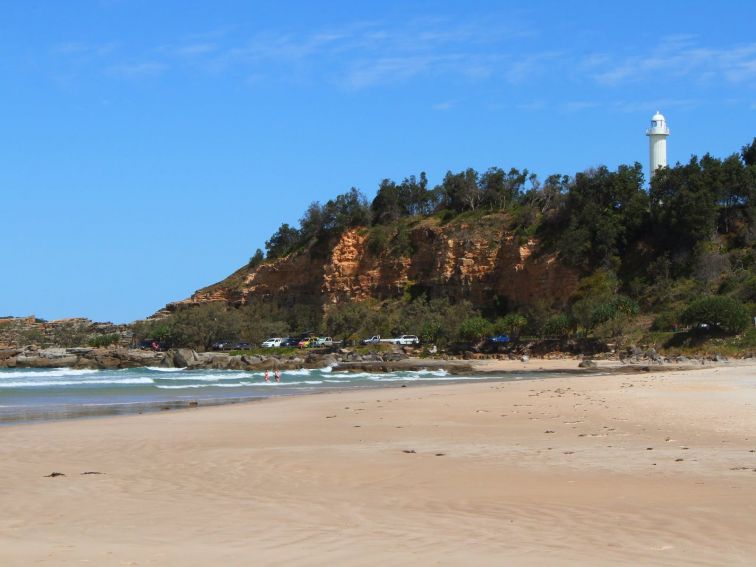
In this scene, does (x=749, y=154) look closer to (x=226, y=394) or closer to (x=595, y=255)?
(x=595, y=255)

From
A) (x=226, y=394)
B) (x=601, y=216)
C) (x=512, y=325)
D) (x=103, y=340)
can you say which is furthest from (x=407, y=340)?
(x=103, y=340)

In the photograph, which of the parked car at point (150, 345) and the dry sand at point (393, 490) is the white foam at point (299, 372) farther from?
the parked car at point (150, 345)

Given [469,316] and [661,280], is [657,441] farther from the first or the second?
[469,316]

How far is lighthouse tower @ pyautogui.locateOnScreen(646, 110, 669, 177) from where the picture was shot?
253ft

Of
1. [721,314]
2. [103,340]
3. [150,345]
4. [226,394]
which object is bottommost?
[226,394]

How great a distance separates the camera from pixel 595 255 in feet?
243

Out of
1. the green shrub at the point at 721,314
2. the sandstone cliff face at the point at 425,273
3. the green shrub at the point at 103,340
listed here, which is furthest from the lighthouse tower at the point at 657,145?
the green shrub at the point at 103,340

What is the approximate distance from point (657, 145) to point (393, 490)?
74.4 metres

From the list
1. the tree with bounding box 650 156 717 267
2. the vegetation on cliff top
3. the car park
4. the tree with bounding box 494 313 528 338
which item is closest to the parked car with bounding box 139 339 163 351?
the vegetation on cliff top

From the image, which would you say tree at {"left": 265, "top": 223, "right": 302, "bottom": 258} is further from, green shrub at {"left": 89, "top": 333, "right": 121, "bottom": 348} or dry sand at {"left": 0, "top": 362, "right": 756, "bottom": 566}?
dry sand at {"left": 0, "top": 362, "right": 756, "bottom": 566}

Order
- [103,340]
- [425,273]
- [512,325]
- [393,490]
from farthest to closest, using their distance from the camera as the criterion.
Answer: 1. [103,340]
2. [425,273]
3. [512,325]
4. [393,490]

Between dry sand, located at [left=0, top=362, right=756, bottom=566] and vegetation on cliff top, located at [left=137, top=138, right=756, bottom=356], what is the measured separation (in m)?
43.3

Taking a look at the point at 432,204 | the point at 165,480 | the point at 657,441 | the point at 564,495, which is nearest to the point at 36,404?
the point at 165,480

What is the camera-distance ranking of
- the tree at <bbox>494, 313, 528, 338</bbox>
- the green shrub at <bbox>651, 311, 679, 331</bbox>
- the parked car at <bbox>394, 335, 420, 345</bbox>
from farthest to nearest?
1. the parked car at <bbox>394, 335, 420, 345</bbox>
2. the tree at <bbox>494, 313, 528, 338</bbox>
3. the green shrub at <bbox>651, 311, 679, 331</bbox>
